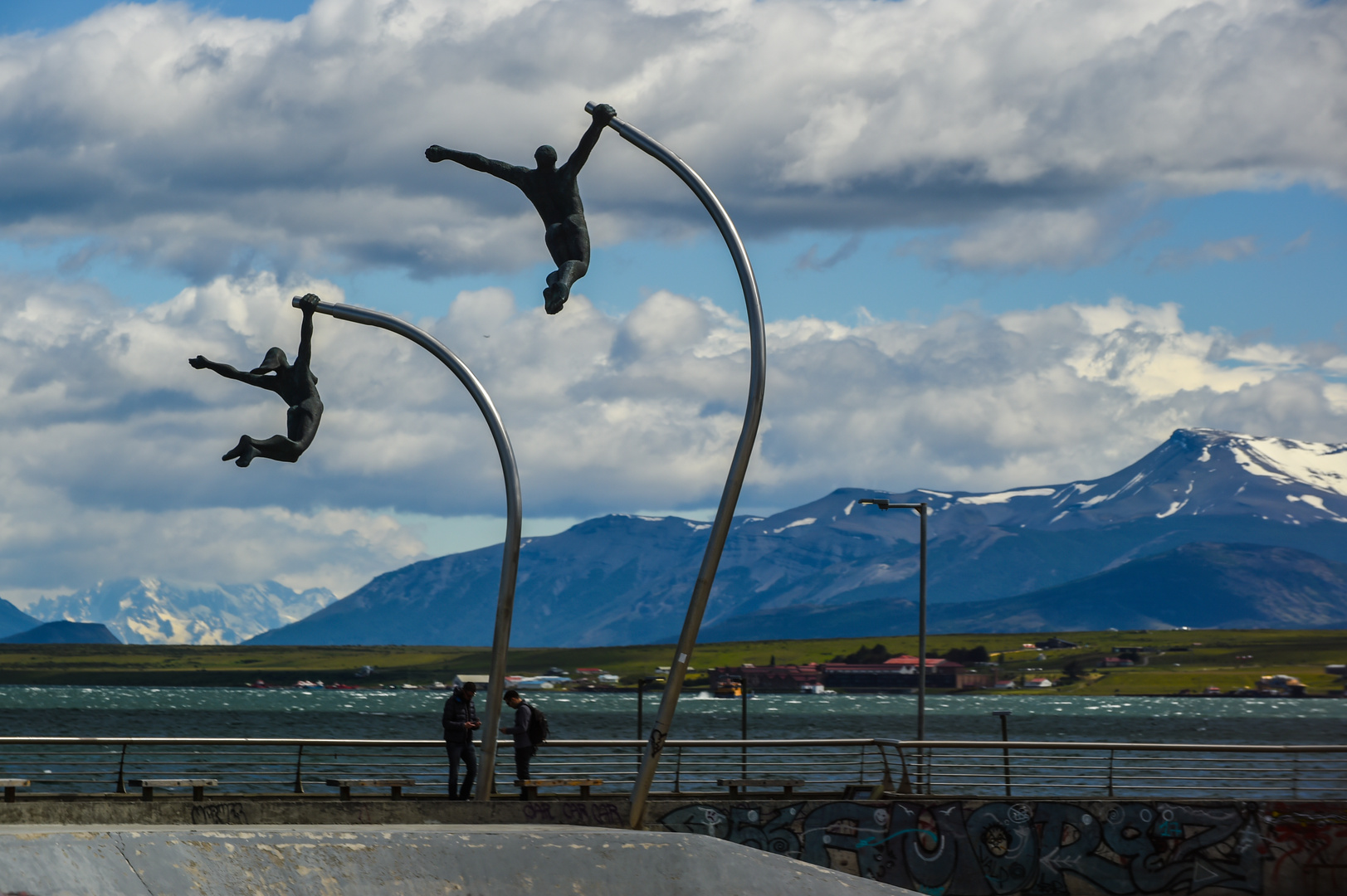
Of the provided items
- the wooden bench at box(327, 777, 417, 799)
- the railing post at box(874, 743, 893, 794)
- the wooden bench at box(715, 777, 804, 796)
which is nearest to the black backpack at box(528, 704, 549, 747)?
the wooden bench at box(327, 777, 417, 799)

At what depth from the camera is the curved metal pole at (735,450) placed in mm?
18156

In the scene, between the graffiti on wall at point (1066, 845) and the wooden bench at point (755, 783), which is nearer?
the graffiti on wall at point (1066, 845)

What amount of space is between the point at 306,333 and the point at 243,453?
6.24 ft

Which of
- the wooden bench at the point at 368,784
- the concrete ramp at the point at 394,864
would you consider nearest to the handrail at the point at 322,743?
the wooden bench at the point at 368,784

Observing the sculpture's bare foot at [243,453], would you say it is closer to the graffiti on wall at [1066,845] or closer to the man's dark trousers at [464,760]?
the man's dark trousers at [464,760]

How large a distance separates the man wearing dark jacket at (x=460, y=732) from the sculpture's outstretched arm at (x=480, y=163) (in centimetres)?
758

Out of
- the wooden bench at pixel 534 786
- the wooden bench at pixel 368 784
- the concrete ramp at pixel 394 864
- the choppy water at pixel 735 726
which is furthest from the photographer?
the choppy water at pixel 735 726

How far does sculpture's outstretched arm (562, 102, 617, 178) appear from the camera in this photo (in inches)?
669

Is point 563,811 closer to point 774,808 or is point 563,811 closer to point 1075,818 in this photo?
point 774,808

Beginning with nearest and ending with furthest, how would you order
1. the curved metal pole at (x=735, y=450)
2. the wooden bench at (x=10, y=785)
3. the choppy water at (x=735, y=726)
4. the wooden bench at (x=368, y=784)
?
the curved metal pole at (x=735, y=450), the wooden bench at (x=10, y=785), the wooden bench at (x=368, y=784), the choppy water at (x=735, y=726)

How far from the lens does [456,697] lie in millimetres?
21188

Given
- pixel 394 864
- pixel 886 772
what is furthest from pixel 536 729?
pixel 394 864

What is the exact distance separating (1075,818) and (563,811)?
363 inches

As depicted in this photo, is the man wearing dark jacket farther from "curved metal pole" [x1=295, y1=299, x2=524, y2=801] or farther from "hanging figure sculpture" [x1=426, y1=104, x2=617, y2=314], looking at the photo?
"hanging figure sculpture" [x1=426, y1=104, x2=617, y2=314]
